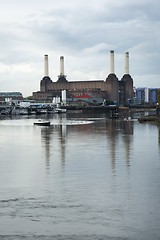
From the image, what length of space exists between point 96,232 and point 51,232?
6.47 ft

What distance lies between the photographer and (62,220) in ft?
65.4

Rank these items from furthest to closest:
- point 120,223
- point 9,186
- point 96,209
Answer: point 9,186 → point 96,209 → point 120,223

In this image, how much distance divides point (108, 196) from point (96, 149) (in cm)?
2571

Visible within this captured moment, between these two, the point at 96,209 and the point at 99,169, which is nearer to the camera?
the point at 96,209

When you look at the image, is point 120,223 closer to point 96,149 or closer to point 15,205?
point 15,205

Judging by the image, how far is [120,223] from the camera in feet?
63.6

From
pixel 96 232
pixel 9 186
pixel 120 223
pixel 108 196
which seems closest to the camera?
pixel 96 232

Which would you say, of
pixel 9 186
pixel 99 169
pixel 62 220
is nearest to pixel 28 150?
pixel 99 169

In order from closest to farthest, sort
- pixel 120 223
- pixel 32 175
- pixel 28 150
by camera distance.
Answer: pixel 120 223 → pixel 32 175 → pixel 28 150

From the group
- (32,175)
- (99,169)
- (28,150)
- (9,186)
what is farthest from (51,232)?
(28,150)

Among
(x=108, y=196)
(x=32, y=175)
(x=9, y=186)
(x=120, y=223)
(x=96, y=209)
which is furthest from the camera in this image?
(x=32, y=175)

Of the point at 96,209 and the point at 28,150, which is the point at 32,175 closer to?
the point at 96,209

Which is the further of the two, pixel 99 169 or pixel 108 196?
pixel 99 169

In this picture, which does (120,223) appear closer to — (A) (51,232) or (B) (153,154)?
(A) (51,232)
